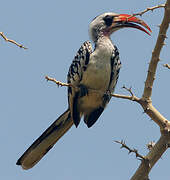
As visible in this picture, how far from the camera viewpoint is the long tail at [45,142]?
16.4 ft

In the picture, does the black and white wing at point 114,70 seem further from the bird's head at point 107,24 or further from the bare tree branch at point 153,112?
the bare tree branch at point 153,112

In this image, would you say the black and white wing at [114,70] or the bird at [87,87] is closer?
the bird at [87,87]

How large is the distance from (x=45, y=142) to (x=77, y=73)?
1.06 m

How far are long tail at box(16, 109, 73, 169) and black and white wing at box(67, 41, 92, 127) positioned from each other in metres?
0.15

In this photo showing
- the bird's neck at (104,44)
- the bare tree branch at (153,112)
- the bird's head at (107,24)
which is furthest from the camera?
the bird's head at (107,24)

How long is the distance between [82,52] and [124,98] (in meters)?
1.80

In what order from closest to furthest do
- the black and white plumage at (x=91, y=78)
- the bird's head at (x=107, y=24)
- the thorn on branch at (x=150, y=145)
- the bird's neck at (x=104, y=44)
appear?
the thorn on branch at (x=150, y=145), the black and white plumage at (x=91, y=78), the bird's neck at (x=104, y=44), the bird's head at (x=107, y=24)

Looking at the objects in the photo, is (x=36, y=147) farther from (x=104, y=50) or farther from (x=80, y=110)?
(x=104, y=50)

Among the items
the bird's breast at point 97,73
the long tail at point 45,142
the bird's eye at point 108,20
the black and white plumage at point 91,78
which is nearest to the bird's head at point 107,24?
the bird's eye at point 108,20

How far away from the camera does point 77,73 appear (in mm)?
5242

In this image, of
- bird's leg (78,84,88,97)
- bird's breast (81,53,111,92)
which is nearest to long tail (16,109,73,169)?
bird's leg (78,84,88,97)

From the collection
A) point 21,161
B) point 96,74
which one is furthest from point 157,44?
point 21,161

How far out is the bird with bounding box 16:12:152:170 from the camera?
5.11 m

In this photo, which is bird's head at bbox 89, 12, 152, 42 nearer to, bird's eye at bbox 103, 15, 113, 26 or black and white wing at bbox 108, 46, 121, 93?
bird's eye at bbox 103, 15, 113, 26
